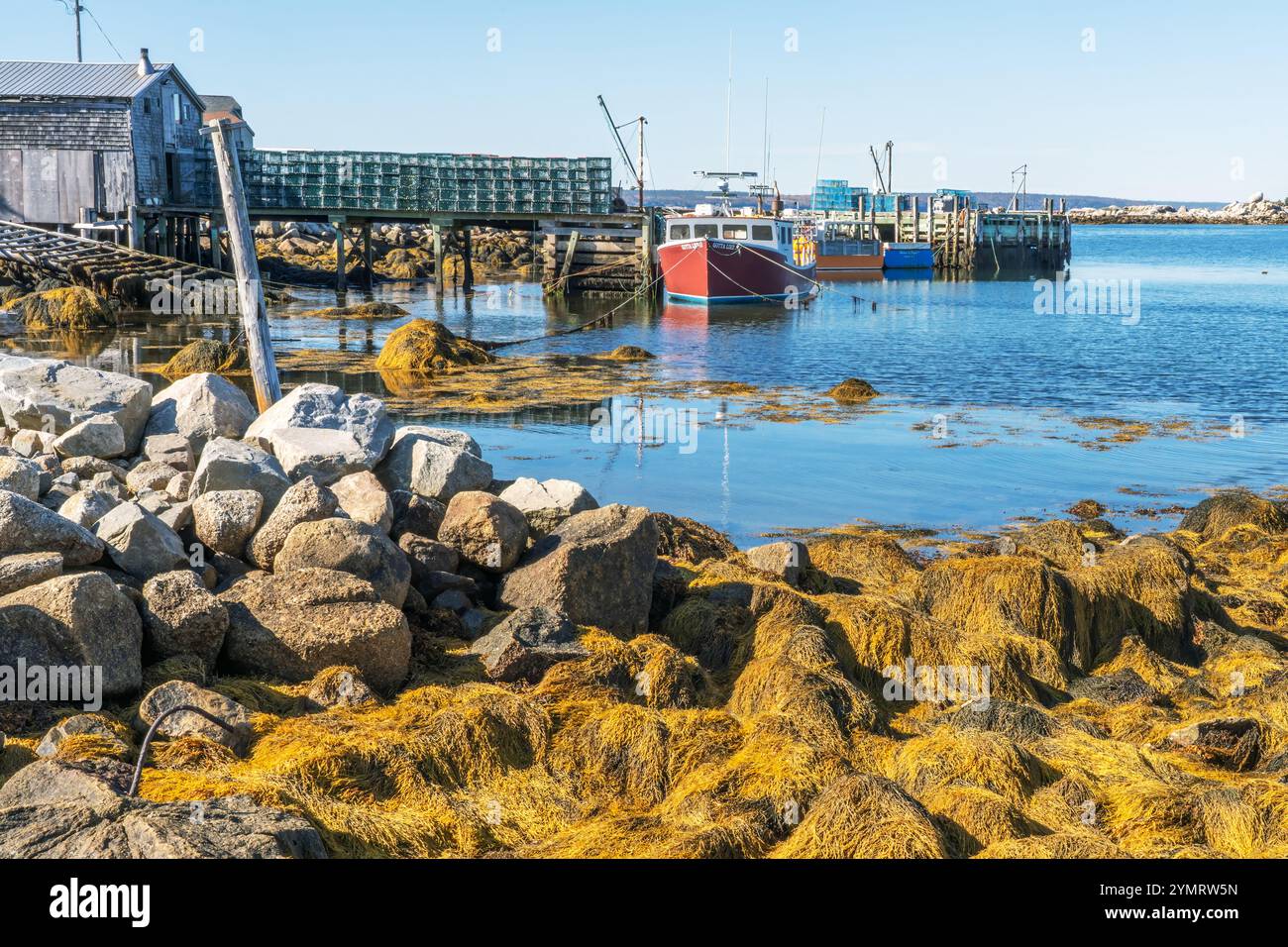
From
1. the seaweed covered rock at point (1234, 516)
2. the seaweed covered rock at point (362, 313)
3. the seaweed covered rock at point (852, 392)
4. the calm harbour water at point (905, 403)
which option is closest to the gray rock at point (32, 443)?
the calm harbour water at point (905, 403)

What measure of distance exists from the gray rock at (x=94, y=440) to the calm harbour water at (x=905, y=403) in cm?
552

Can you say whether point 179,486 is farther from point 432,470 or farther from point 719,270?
point 719,270

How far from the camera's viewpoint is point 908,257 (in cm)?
7375

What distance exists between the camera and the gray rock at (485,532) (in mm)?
8117

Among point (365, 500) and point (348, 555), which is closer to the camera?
point (348, 555)

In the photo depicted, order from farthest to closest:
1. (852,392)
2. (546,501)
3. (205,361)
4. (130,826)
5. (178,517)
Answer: (852,392) < (205,361) < (546,501) < (178,517) < (130,826)

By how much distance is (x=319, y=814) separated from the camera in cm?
543

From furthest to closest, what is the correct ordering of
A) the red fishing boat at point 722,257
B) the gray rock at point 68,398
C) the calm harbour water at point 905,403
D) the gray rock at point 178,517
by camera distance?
the red fishing boat at point 722,257 < the calm harbour water at point 905,403 < the gray rock at point 68,398 < the gray rock at point 178,517

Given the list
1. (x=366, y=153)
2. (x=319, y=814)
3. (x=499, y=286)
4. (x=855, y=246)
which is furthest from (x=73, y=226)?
(x=855, y=246)

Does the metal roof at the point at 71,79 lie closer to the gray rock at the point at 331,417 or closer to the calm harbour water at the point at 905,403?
the calm harbour water at the point at 905,403

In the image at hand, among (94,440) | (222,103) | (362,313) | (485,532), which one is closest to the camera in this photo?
(485,532)

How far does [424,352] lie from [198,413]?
1450 centimetres

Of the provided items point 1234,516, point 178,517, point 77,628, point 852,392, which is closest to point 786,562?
point 178,517
